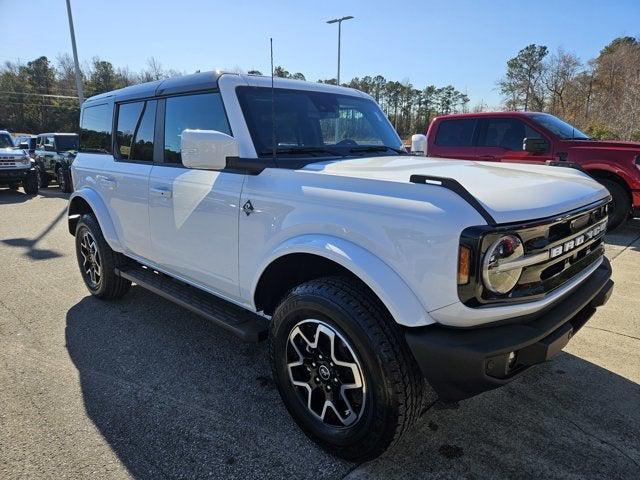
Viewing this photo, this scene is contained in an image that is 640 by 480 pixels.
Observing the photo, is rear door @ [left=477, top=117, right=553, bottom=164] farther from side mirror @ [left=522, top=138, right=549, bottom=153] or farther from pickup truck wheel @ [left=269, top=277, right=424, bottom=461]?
pickup truck wheel @ [left=269, top=277, right=424, bottom=461]

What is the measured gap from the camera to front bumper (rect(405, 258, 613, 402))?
1.83 m

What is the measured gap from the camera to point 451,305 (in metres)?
1.86

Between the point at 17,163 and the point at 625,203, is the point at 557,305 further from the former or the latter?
the point at 17,163

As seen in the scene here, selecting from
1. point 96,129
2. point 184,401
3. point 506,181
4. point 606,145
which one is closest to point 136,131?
point 96,129

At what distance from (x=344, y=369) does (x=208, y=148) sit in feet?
4.55

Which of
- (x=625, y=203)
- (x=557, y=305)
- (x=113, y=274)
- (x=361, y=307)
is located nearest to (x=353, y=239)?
(x=361, y=307)

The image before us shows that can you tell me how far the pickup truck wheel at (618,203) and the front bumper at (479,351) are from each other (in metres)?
6.79

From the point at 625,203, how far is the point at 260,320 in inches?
Answer: 287

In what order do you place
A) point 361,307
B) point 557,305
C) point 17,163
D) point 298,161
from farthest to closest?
point 17,163
point 298,161
point 557,305
point 361,307

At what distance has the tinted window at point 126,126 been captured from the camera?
3936 mm

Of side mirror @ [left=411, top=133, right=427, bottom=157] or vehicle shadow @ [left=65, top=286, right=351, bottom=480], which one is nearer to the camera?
vehicle shadow @ [left=65, top=286, right=351, bottom=480]

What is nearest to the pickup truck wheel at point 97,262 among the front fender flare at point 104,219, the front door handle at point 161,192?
the front fender flare at point 104,219

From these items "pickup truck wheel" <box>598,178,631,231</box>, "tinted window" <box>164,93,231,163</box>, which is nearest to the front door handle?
"tinted window" <box>164,93,231,163</box>

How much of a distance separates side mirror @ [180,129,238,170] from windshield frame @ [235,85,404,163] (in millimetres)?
273
